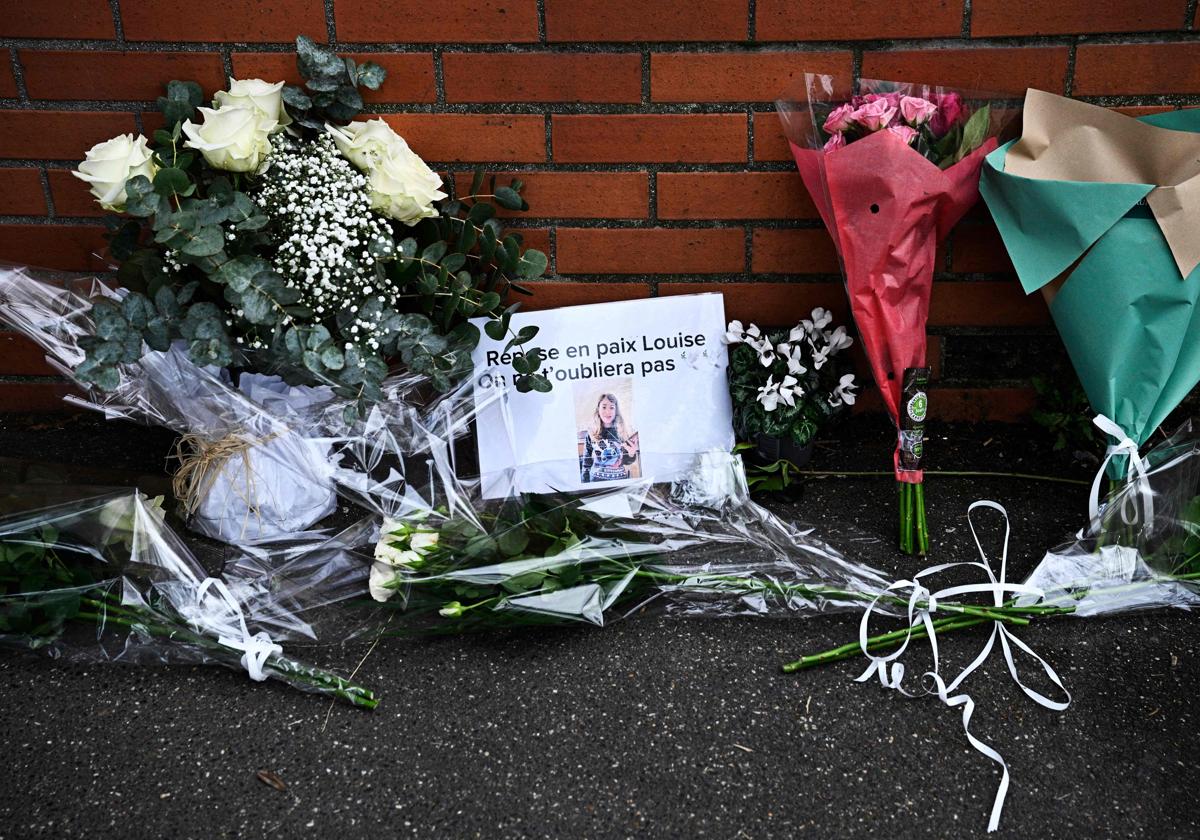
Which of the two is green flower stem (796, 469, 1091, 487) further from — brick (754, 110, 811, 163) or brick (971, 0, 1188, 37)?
brick (971, 0, 1188, 37)

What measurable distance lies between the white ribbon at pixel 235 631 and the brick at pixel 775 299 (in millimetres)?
1098

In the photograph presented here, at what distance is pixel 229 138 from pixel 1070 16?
5.29ft

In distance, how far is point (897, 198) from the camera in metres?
1.73

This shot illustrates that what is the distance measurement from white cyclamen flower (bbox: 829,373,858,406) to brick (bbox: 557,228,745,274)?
340 millimetres

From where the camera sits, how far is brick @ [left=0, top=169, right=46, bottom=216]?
2.12 metres

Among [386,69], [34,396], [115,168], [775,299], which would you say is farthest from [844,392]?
[34,396]

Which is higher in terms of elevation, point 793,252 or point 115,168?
point 115,168

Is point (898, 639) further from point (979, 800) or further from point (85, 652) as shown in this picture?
point (85, 652)

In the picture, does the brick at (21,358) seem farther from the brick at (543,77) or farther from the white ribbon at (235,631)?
the brick at (543,77)

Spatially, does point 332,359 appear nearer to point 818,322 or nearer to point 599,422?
point 599,422

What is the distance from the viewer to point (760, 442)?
6.62ft

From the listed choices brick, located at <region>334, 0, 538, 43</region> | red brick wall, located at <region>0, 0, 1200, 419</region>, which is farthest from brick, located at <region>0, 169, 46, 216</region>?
brick, located at <region>334, 0, 538, 43</region>

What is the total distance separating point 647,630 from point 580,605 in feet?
0.45

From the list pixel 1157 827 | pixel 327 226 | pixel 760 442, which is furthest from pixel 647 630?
pixel 327 226
